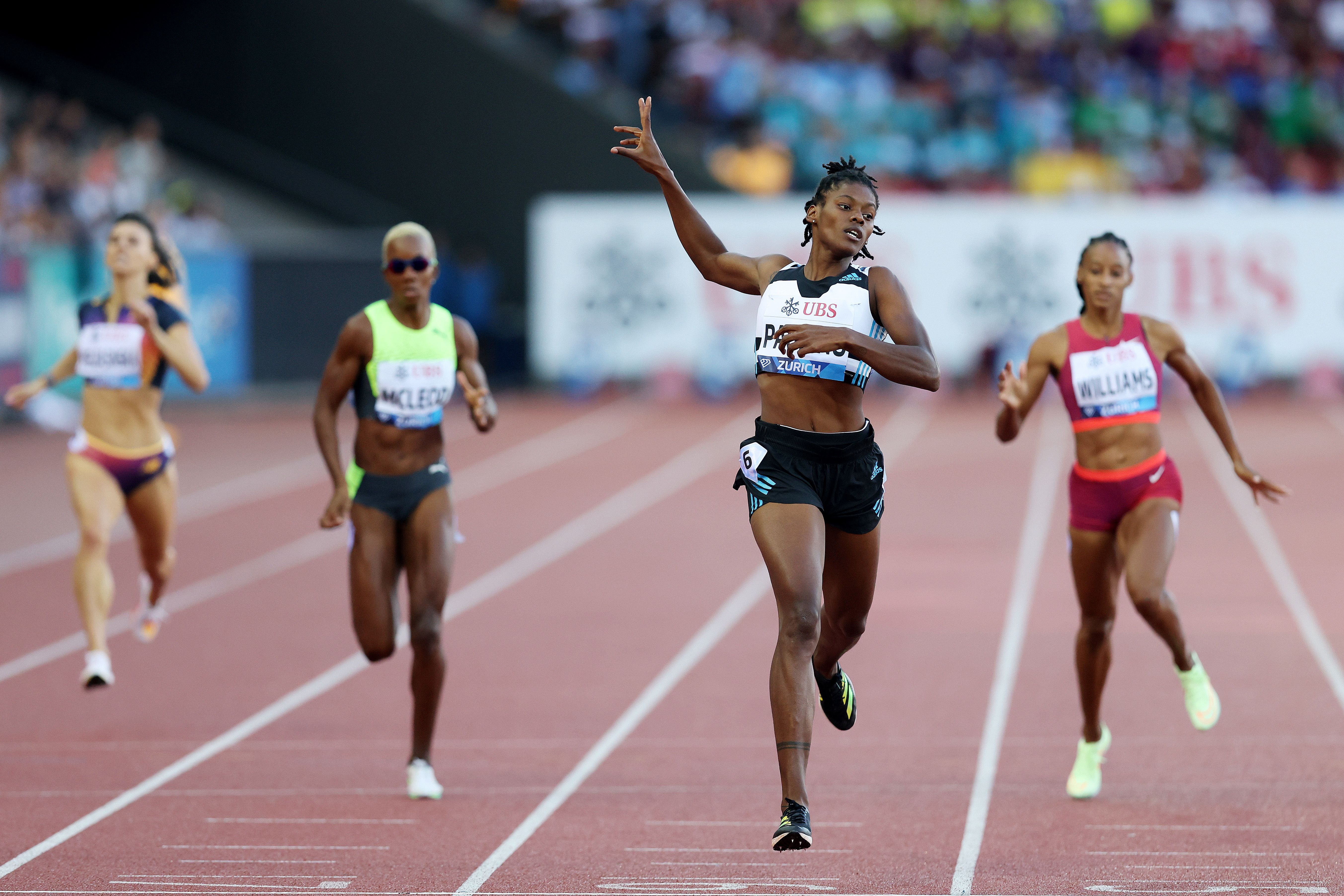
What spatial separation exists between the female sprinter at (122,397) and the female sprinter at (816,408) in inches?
126

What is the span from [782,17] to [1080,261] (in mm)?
21498

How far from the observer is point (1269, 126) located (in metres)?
27.2

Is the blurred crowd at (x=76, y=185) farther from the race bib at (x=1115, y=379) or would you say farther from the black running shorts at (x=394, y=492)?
the race bib at (x=1115, y=379)

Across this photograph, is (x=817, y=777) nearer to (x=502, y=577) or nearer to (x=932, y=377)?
(x=932, y=377)

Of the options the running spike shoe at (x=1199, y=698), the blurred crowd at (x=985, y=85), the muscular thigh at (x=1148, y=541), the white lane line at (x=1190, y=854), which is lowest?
the white lane line at (x=1190, y=854)

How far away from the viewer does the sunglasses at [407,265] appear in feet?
23.9

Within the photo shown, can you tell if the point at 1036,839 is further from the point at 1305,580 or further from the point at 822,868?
the point at 1305,580

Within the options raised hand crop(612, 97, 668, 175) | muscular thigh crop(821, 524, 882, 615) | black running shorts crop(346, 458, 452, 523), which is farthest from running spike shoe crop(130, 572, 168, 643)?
muscular thigh crop(821, 524, 882, 615)

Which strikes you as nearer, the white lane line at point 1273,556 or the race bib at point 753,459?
the race bib at point 753,459

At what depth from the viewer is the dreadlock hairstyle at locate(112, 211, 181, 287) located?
876 cm

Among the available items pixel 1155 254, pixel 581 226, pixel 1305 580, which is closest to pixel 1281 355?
pixel 1155 254

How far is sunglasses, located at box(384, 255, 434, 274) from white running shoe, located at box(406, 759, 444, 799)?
1.82 m

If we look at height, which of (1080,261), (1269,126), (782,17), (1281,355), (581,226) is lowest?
(1080,261)

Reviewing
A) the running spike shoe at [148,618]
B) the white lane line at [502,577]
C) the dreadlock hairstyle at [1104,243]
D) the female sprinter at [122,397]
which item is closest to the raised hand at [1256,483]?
the dreadlock hairstyle at [1104,243]
